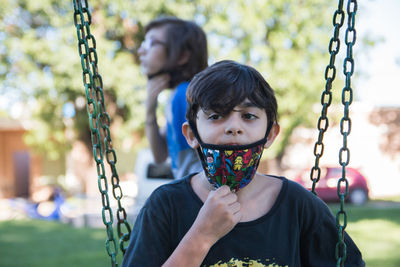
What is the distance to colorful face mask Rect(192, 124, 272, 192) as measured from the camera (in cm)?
134

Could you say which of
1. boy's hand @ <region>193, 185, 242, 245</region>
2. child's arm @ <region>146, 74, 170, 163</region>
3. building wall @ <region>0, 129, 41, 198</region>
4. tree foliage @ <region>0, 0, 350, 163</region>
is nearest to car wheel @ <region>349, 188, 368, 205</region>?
tree foliage @ <region>0, 0, 350, 163</region>

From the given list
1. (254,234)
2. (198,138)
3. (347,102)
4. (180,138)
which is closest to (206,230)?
(254,234)

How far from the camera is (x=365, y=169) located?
1812 cm

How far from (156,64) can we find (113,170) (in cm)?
98

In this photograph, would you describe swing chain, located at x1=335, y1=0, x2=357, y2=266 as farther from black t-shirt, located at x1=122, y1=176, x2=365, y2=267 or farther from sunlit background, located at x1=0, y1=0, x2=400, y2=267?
sunlit background, located at x1=0, y1=0, x2=400, y2=267

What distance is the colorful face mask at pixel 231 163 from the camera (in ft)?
4.40

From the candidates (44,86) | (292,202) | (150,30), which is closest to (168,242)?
(292,202)

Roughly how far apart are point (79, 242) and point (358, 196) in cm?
995

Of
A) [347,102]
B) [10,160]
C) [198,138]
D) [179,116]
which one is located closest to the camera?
[198,138]

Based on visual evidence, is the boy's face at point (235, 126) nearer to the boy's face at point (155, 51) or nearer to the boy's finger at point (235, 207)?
the boy's finger at point (235, 207)

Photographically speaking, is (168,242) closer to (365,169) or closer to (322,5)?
(322,5)

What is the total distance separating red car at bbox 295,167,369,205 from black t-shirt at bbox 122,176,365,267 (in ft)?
41.7

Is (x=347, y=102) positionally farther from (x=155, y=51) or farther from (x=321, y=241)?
(x=155, y=51)

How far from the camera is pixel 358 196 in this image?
14617 millimetres
